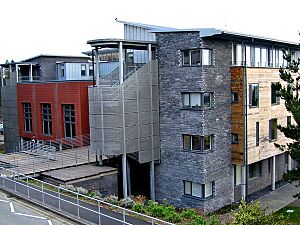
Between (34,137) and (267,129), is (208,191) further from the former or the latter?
(34,137)

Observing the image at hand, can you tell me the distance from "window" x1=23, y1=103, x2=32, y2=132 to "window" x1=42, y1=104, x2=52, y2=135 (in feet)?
7.76

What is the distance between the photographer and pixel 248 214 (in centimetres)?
1298

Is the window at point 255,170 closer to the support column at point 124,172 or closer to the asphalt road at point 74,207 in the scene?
the support column at point 124,172

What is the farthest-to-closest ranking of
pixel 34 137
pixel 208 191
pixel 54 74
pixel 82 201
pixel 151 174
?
pixel 54 74
pixel 34 137
pixel 151 174
pixel 208 191
pixel 82 201

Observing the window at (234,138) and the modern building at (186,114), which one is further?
the window at (234,138)

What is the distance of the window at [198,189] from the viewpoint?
2360 centimetres

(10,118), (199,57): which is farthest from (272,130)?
(10,118)

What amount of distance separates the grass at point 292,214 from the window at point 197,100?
7574 mm

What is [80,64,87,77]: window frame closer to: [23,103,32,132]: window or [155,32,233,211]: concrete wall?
[23,103,32,132]: window

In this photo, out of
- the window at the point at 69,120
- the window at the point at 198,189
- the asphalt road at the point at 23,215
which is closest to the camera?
the asphalt road at the point at 23,215

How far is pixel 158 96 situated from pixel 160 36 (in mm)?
3672

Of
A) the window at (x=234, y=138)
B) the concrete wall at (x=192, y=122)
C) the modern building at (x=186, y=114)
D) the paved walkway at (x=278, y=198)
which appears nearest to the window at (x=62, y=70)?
the modern building at (x=186, y=114)

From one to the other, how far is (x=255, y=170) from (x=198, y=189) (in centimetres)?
722

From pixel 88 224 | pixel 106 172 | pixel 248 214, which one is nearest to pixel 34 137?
pixel 106 172
